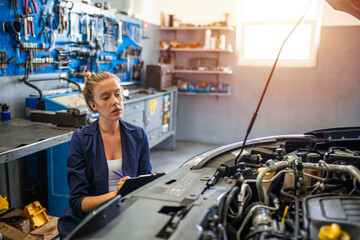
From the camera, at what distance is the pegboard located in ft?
8.55

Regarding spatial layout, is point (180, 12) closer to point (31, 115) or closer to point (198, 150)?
point (198, 150)

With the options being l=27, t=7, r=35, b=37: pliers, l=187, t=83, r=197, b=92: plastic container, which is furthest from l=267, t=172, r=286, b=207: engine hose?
l=187, t=83, r=197, b=92: plastic container

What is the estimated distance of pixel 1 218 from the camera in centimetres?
220

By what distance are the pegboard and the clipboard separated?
187 centimetres

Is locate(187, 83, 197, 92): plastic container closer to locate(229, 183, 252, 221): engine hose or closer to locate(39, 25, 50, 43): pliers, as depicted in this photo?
locate(39, 25, 50, 43): pliers

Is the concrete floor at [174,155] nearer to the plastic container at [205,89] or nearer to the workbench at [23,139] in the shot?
the plastic container at [205,89]

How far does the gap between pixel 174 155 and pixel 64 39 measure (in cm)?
239

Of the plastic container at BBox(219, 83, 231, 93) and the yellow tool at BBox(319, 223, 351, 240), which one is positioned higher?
the plastic container at BBox(219, 83, 231, 93)

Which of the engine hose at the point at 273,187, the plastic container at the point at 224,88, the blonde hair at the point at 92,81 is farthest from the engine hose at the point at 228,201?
the plastic container at the point at 224,88

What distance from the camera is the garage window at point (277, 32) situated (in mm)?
4836

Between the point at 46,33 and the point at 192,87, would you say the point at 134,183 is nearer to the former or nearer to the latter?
the point at 46,33

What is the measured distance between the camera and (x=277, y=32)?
4988 mm

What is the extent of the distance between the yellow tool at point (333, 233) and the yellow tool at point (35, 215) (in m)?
Answer: 2.05

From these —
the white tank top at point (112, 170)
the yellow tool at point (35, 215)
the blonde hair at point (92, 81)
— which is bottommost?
the yellow tool at point (35, 215)
